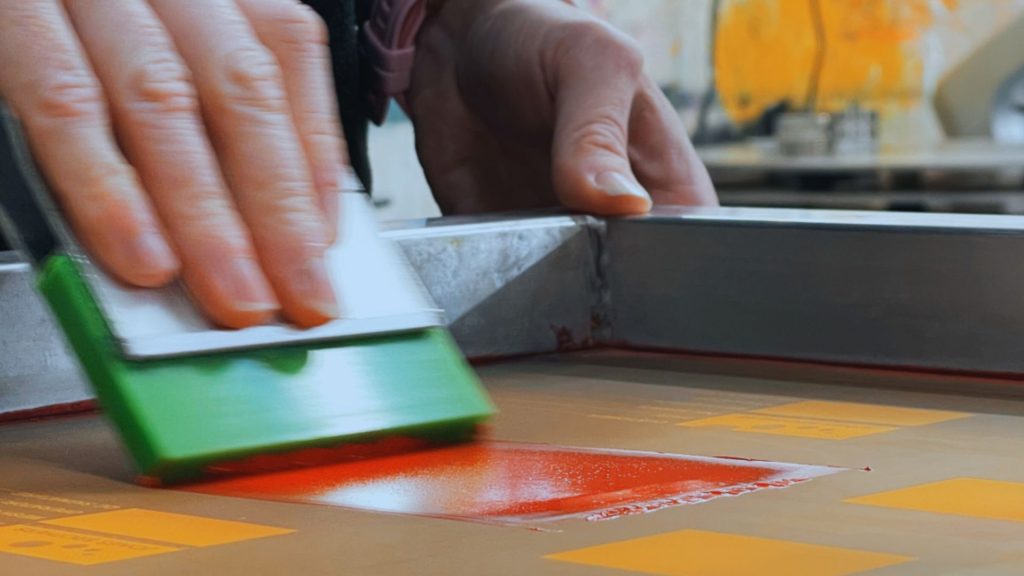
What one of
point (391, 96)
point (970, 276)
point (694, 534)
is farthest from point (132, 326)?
point (391, 96)

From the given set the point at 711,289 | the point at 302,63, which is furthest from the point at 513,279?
the point at 302,63

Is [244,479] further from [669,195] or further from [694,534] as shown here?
[669,195]

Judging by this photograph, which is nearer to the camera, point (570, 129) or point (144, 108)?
point (144, 108)

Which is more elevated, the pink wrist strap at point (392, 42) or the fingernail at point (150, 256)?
Result: the fingernail at point (150, 256)

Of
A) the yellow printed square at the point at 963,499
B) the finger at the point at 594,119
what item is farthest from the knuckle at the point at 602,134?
the yellow printed square at the point at 963,499

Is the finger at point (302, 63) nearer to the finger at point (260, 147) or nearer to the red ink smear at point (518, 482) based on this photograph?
the finger at point (260, 147)

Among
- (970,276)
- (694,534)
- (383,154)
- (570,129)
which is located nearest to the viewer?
(694,534)

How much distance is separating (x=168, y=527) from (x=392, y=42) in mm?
1183

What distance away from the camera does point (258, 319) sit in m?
0.84

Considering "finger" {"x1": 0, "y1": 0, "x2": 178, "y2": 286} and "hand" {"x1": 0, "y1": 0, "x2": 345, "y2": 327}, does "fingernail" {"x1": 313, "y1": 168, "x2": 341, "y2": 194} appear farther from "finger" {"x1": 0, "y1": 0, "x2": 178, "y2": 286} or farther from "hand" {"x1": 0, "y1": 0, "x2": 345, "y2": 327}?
"finger" {"x1": 0, "y1": 0, "x2": 178, "y2": 286}

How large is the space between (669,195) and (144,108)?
723mm

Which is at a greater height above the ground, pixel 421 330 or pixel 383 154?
pixel 421 330

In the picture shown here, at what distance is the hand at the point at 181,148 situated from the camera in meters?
0.84

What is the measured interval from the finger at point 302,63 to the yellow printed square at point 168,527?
12.7 inches
